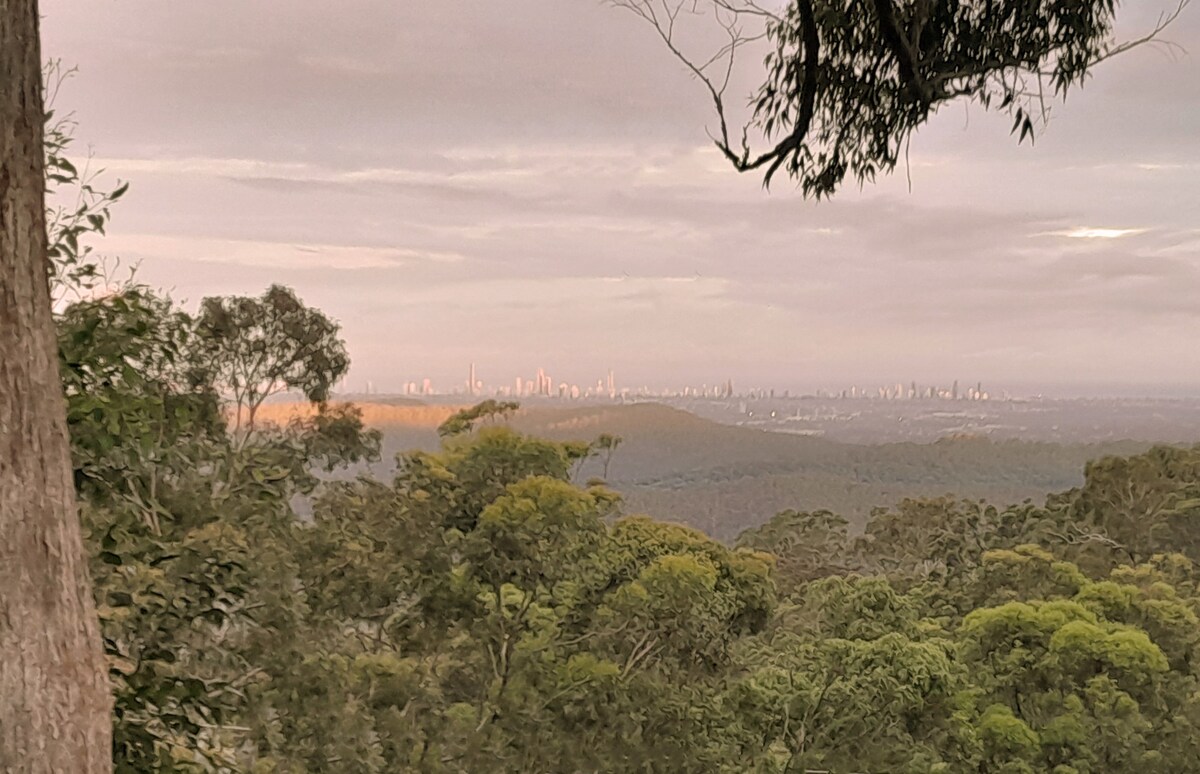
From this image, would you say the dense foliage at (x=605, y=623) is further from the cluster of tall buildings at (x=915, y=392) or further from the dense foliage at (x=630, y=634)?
the cluster of tall buildings at (x=915, y=392)

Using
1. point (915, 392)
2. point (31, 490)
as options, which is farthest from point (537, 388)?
point (31, 490)

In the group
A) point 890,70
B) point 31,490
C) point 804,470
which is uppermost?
point 890,70

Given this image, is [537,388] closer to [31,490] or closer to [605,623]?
[605,623]

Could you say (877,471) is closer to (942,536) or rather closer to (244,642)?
(942,536)

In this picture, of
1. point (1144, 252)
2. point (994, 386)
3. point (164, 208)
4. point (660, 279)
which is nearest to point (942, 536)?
point (994, 386)

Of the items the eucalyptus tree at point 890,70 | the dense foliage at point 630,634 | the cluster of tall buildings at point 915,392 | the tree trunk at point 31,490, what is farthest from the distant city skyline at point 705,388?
the tree trunk at point 31,490

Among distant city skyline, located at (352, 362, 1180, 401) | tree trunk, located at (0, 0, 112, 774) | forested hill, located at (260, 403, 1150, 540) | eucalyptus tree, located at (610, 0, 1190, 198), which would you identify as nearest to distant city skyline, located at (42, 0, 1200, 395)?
distant city skyline, located at (352, 362, 1180, 401)
